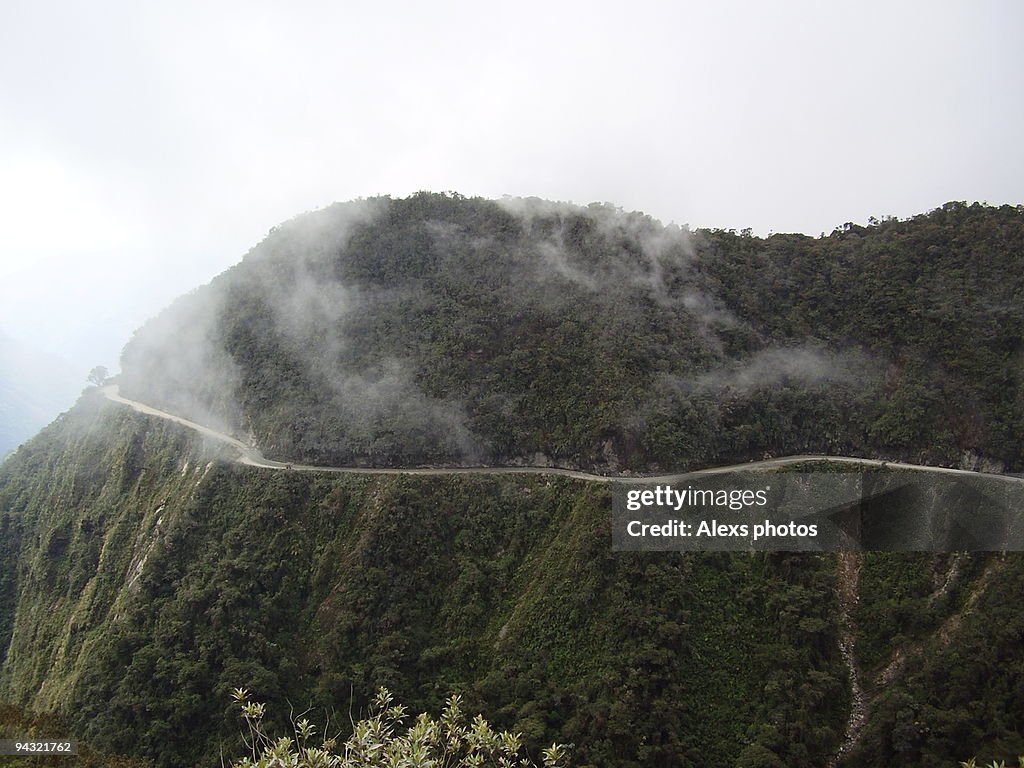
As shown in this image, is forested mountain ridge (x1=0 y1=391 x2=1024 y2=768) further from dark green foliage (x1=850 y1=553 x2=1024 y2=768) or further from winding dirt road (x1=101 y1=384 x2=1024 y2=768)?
winding dirt road (x1=101 y1=384 x2=1024 y2=768)

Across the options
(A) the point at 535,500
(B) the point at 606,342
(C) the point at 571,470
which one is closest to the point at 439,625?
(A) the point at 535,500

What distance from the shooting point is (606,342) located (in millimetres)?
54281

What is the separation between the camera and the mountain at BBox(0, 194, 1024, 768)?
38.8 meters

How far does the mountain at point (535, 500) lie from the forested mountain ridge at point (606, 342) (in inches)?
9.7

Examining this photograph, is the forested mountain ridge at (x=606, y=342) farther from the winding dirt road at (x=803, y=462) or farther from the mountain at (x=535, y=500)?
the winding dirt road at (x=803, y=462)

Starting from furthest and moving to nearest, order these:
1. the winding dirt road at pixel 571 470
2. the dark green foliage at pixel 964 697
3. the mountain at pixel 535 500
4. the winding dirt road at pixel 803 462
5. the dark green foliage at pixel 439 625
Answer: the winding dirt road at pixel 571 470
the mountain at pixel 535 500
the dark green foliage at pixel 439 625
the winding dirt road at pixel 803 462
the dark green foliage at pixel 964 697

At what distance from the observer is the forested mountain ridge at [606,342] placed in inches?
1921

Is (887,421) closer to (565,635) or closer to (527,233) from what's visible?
(565,635)

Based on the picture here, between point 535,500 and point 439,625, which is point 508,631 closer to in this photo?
point 439,625

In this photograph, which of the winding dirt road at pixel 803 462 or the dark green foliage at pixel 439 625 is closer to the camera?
the winding dirt road at pixel 803 462

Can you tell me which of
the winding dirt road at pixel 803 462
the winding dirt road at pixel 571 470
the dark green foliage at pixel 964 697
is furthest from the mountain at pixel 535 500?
the winding dirt road at pixel 571 470

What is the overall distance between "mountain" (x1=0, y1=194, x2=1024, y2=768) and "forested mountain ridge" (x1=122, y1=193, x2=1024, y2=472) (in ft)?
0.81

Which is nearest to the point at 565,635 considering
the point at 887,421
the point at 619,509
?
the point at 619,509

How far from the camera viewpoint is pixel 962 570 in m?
40.0
